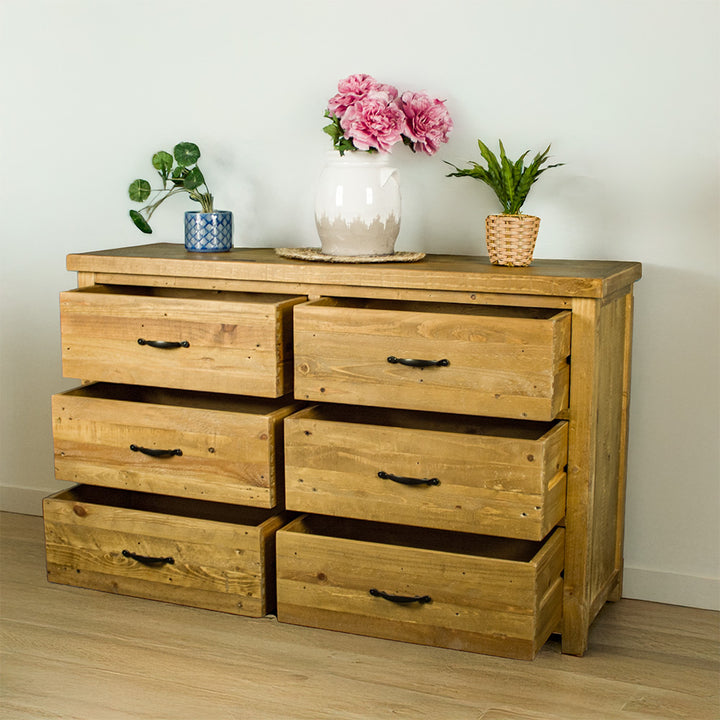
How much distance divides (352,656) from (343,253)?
0.83 metres

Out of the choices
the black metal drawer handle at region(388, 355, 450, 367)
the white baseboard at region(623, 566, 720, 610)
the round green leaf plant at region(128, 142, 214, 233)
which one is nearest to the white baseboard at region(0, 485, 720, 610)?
the white baseboard at region(623, 566, 720, 610)

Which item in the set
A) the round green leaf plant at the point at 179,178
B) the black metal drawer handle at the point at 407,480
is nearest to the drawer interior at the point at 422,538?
the black metal drawer handle at the point at 407,480

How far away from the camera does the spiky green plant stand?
1.99 metres

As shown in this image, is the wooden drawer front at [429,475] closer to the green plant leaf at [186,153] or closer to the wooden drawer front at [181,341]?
the wooden drawer front at [181,341]

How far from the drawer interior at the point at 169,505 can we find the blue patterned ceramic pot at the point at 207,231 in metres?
0.60

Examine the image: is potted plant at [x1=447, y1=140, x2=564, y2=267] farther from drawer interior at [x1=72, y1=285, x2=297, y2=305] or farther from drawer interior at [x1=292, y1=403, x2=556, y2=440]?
drawer interior at [x1=72, y1=285, x2=297, y2=305]

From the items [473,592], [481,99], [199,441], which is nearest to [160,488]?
[199,441]

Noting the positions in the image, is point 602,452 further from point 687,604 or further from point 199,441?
point 199,441

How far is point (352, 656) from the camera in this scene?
187 cm

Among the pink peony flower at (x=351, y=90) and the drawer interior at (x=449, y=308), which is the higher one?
A: the pink peony flower at (x=351, y=90)

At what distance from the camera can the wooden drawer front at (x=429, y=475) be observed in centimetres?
178

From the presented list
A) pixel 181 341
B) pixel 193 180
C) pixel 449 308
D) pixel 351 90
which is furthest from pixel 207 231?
pixel 449 308

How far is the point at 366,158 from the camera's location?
208 cm

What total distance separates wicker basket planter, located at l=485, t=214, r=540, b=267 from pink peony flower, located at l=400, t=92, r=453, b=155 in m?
0.27
